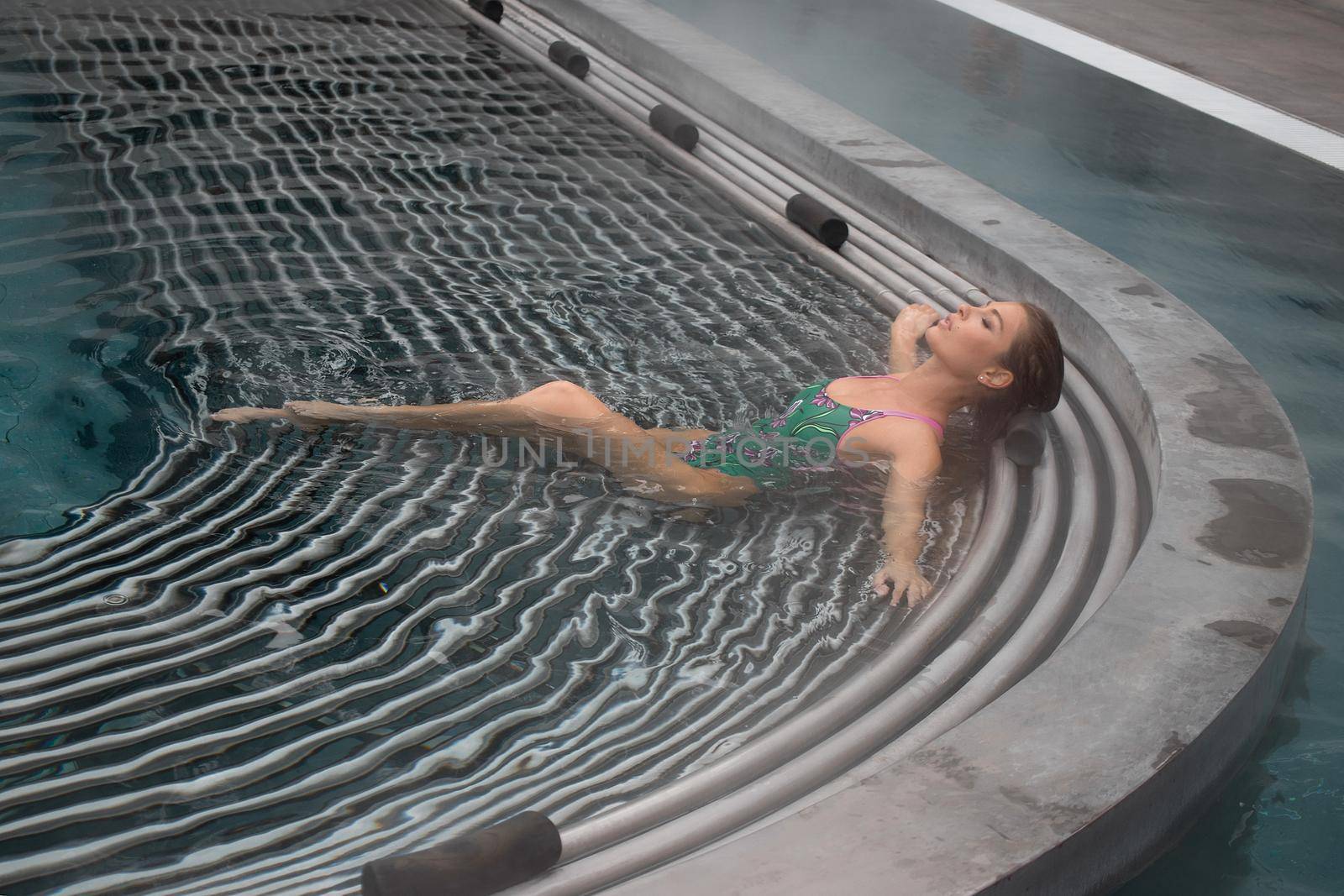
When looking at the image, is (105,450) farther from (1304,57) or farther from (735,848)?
(1304,57)

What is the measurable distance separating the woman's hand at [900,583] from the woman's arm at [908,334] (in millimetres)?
617

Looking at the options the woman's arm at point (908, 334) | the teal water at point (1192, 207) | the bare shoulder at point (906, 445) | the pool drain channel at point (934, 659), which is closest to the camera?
the pool drain channel at point (934, 659)

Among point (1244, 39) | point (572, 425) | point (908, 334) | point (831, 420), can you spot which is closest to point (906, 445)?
point (831, 420)

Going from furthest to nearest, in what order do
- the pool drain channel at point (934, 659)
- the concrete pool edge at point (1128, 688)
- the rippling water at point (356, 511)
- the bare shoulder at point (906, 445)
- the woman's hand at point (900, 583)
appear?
the bare shoulder at point (906, 445) → the woman's hand at point (900, 583) → the rippling water at point (356, 511) → the pool drain channel at point (934, 659) → the concrete pool edge at point (1128, 688)

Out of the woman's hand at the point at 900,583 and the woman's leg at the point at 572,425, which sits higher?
the woman's hand at the point at 900,583

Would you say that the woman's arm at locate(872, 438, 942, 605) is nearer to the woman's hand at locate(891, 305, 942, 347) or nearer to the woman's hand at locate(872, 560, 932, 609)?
the woman's hand at locate(872, 560, 932, 609)

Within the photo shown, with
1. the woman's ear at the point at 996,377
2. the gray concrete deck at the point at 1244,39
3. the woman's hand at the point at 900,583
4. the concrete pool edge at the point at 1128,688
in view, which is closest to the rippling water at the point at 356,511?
the woman's hand at the point at 900,583

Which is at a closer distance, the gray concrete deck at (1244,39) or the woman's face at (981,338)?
the woman's face at (981,338)

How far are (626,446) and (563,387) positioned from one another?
7.2 inches

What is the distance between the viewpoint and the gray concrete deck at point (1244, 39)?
6156 mm

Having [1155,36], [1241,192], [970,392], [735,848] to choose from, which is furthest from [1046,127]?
[735,848]

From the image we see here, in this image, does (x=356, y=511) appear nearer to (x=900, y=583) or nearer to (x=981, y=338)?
(x=900, y=583)

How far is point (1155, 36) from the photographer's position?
23.3ft

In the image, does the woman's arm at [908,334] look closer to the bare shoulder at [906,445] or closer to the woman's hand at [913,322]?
the woman's hand at [913,322]
